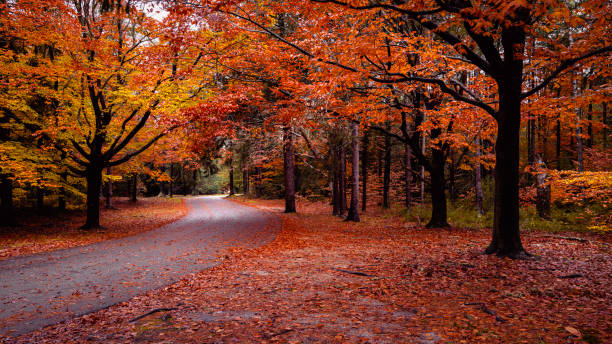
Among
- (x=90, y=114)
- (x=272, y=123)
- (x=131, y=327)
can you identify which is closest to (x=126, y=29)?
(x=90, y=114)

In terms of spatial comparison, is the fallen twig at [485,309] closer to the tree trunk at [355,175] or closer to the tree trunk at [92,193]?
the tree trunk at [355,175]

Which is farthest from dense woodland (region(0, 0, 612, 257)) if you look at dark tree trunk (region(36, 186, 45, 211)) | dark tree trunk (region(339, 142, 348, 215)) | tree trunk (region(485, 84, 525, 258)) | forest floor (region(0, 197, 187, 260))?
dark tree trunk (region(36, 186, 45, 211))

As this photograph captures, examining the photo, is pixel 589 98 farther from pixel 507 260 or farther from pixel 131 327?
pixel 131 327

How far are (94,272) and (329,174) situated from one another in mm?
14038

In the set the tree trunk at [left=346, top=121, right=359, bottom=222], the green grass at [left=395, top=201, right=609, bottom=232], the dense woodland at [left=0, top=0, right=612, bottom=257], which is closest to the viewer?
the dense woodland at [left=0, top=0, right=612, bottom=257]

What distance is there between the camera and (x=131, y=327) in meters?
4.44

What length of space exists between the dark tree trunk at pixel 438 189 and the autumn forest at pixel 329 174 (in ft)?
0.28

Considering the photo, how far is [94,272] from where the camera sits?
7504mm

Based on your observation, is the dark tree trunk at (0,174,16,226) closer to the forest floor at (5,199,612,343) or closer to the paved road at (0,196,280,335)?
the paved road at (0,196,280,335)

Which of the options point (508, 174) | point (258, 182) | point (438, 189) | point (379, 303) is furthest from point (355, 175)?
point (258, 182)

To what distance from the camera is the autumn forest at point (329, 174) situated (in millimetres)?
4609

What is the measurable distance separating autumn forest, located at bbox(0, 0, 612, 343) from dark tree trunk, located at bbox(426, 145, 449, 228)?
9cm

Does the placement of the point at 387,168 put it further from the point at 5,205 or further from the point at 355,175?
the point at 5,205

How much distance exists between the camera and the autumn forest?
15.1 ft
